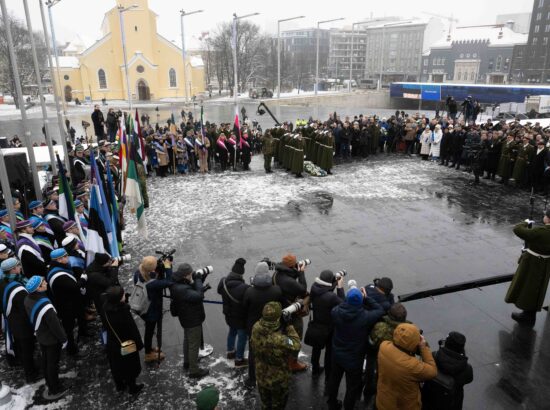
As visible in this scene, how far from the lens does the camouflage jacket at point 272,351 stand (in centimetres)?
415

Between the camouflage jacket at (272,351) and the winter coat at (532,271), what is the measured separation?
4.04 metres

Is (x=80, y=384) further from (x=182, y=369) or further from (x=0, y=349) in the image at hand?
(x=0, y=349)

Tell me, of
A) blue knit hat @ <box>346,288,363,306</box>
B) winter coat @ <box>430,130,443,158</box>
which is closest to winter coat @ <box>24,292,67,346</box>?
blue knit hat @ <box>346,288,363,306</box>

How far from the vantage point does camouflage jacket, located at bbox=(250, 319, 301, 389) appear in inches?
163

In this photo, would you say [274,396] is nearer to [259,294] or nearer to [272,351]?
[272,351]

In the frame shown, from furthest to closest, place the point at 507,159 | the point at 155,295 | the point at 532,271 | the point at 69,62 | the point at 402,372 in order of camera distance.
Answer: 1. the point at 69,62
2. the point at 507,159
3. the point at 532,271
4. the point at 155,295
5. the point at 402,372

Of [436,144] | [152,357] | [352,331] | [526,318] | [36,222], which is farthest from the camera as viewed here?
[436,144]

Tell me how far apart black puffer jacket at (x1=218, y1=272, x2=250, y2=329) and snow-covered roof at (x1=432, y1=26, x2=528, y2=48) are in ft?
317

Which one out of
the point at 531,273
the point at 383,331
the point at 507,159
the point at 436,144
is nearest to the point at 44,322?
the point at 383,331

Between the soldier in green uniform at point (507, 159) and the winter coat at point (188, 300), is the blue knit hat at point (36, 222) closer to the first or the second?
the winter coat at point (188, 300)

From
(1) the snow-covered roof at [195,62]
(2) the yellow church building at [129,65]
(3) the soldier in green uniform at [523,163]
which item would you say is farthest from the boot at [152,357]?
(1) the snow-covered roof at [195,62]

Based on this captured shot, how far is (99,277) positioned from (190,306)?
1.37 meters

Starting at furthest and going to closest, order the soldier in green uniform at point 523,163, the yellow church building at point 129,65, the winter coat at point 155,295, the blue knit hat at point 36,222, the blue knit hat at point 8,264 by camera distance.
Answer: the yellow church building at point 129,65
the soldier in green uniform at point 523,163
the blue knit hat at point 36,222
the winter coat at point 155,295
the blue knit hat at point 8,264

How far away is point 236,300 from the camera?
5.19 m
